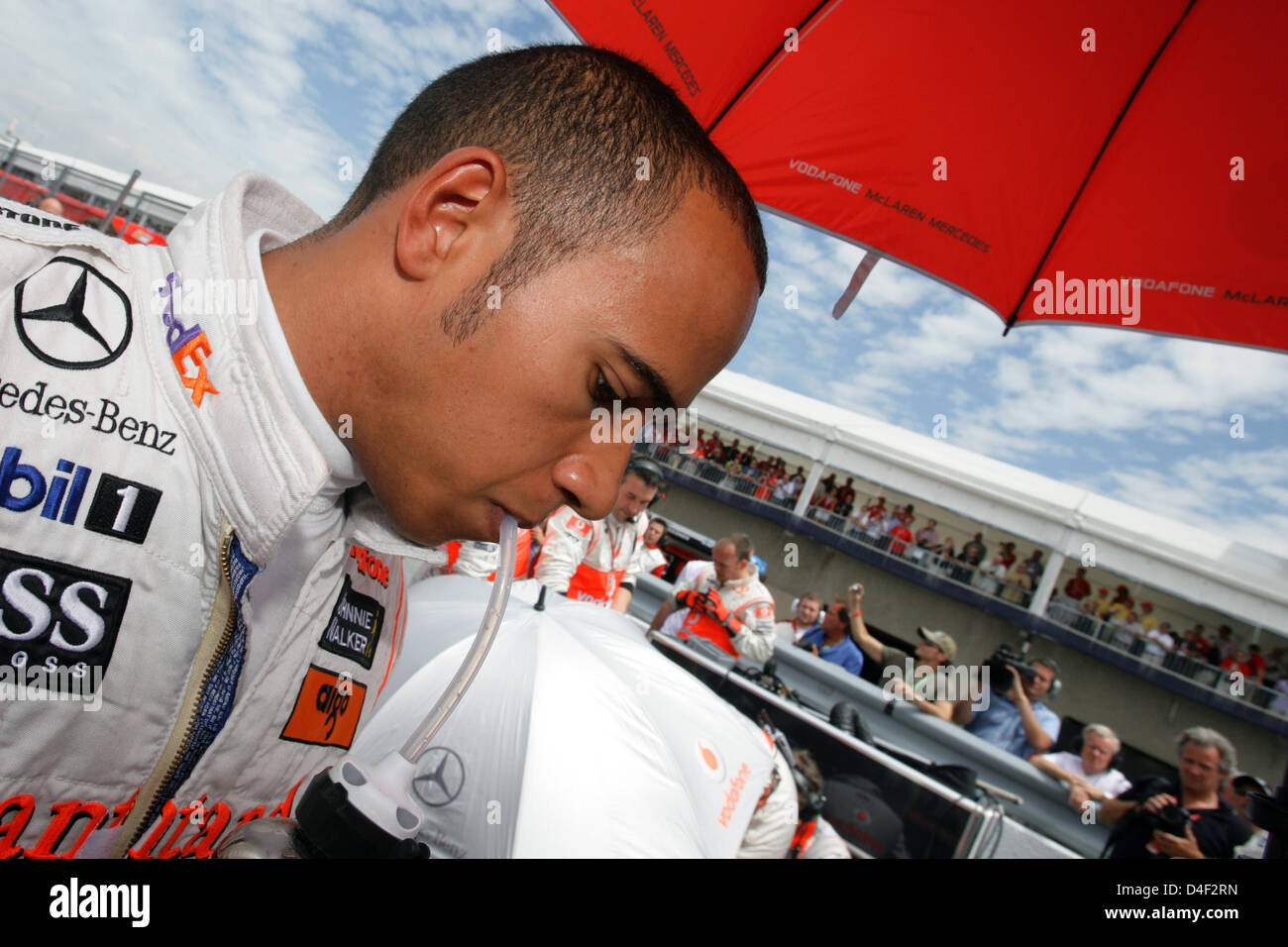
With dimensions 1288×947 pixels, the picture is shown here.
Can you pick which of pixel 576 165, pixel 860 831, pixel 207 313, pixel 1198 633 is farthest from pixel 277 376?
pixel 1198 633

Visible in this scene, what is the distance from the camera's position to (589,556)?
5.52 m

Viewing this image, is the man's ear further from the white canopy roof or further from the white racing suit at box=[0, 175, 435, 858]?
the white canopy roof

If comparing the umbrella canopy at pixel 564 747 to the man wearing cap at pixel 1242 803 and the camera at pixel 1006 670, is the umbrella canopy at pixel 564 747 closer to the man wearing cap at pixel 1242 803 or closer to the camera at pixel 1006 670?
the man wearing cap at pixel 1242 803

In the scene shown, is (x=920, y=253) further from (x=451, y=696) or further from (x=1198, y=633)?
(x=1198, y=633)

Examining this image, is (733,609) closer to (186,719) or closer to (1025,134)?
(1025,134)

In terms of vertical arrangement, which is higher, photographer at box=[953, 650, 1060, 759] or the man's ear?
the man's ear

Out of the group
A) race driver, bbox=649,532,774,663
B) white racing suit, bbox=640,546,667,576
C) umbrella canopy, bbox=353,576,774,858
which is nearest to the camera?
umbrella canopy, bbox=353,576,774,858

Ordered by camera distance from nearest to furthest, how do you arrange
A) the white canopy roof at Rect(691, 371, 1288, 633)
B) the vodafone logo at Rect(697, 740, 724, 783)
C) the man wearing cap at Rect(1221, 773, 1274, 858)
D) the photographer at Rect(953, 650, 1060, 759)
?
1. the vodafone logo at Rect(697, 740, 724, 783)
2. the man wearing cap at Rect(1221, 773, 1274, 858)
3. the photographer at Rect(953, 650, 1060, 759)
4. the white canopy roof at Rect(691, 371, 1288, 633)

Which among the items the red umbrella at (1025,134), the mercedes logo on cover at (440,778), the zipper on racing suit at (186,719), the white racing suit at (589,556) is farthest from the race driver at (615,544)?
the zipper on racing suit at (186,719)

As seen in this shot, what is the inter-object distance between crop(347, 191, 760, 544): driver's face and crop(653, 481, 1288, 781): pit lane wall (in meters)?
15.7

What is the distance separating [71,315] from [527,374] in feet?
1.61

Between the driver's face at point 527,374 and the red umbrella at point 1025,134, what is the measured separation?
1.90 m

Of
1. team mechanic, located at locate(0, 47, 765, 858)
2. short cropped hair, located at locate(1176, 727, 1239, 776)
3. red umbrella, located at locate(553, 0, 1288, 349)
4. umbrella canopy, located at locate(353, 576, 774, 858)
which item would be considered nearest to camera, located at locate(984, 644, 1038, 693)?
short cropped hair, located at locate(1176, 727, 1239, 776)

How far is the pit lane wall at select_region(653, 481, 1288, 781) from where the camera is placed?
13.8 m
